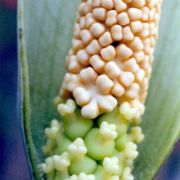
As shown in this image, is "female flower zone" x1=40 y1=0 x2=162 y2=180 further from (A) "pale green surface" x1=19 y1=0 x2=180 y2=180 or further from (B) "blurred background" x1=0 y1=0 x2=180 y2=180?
(B) "blurred background" x1=0 y1=0 x2=180 y2=180

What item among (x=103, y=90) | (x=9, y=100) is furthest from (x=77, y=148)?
(x=9, y=100)

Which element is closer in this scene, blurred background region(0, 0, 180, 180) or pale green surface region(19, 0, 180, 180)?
pale green surface region(19, 0, 180, 180)

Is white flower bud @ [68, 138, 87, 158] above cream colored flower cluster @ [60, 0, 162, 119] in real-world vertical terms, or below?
below

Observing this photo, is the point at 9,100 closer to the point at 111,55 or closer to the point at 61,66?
the point at 61,66

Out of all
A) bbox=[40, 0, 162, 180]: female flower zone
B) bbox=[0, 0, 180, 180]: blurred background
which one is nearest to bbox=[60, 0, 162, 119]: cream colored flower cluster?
bbox=[40, 0, 162, 180]: female flower zone

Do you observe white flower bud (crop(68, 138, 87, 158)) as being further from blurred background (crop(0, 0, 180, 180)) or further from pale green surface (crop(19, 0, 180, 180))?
blurred background (crop(0, 0, 180, 180))

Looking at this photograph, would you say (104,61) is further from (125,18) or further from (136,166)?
(136,166)
